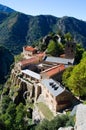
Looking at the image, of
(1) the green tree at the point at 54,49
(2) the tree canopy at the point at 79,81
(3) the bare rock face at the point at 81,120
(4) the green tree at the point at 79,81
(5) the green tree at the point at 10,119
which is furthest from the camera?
(1) the green tree at the point at 54,49

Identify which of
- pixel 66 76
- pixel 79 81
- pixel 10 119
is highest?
pixel 79 81

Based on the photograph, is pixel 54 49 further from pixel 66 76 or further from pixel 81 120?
pixel 81 120

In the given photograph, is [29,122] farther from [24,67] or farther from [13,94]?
[24,67]

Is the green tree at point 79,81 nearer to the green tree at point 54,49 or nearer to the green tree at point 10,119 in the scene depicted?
the green tree at point 10,119

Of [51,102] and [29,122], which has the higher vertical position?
[51,102]

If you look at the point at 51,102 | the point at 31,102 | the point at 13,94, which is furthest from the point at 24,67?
the point at 51,102

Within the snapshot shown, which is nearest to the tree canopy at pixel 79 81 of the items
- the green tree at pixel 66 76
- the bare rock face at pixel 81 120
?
the green tree at pixel 66 76

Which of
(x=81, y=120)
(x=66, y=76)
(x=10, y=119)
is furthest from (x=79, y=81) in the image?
(x=81, y=120)

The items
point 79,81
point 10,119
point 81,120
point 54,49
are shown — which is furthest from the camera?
point 54,49

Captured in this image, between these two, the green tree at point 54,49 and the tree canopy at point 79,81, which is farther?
the green tree at point 54,49

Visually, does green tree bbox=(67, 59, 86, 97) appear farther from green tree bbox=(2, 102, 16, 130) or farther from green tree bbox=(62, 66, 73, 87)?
green tree bbox=(2, 102, 16, 130)

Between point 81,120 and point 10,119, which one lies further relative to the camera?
point 10,119
